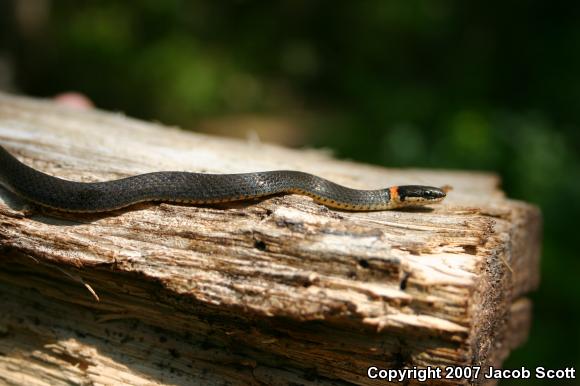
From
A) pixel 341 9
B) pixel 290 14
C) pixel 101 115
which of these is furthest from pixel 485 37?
pixel 101 115

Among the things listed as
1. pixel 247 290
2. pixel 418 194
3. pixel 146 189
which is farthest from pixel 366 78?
pixel 247 290

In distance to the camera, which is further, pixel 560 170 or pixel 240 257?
pixel 560 170

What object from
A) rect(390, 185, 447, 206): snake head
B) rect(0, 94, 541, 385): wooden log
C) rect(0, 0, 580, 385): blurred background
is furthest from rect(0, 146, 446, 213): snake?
rect(0, 0, 580, 385): blurred background

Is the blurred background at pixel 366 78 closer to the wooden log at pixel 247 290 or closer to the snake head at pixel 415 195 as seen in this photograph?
the snake head at pixel 415 195

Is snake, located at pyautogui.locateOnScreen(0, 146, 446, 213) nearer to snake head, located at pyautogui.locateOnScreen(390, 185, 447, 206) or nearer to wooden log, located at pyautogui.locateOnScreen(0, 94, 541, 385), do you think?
wooden log, located at pyautogui.locateOnScreen(0, 94, 541, 385)

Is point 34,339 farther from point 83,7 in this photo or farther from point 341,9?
point 341,9
